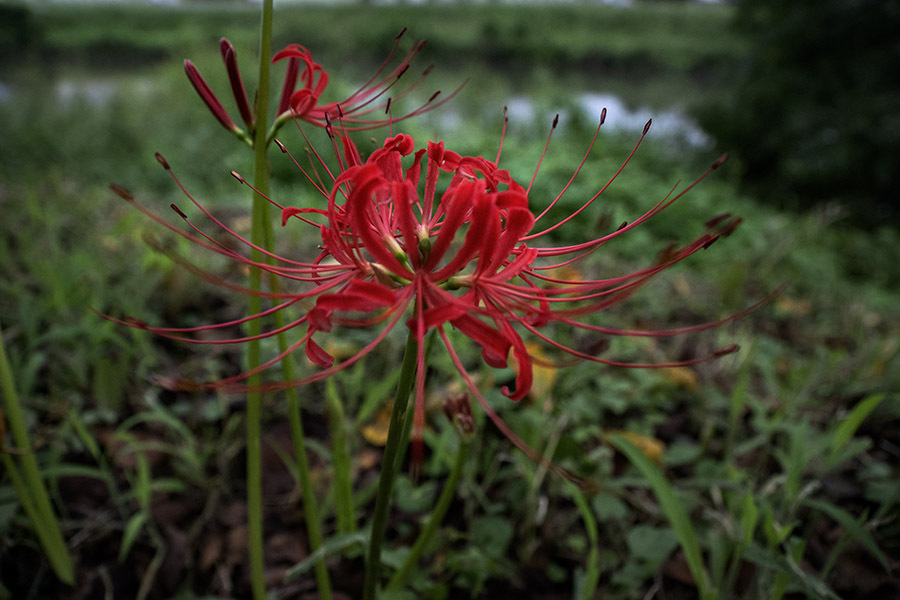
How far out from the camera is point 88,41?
1831 cm

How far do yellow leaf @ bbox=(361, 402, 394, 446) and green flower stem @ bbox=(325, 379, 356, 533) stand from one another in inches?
14.8

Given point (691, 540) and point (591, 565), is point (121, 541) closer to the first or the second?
point (591, 565)

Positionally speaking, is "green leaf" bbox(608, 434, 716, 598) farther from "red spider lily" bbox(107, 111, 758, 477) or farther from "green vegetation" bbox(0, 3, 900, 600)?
"red spider lily" bbox(107, 111, 758, 477)

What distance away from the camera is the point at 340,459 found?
3.22ft

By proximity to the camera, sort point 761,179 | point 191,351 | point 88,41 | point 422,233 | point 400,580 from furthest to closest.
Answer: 1. point 88,41
2. point 761,179
3. point 191,351
4. point 400,580
5. point 422,233

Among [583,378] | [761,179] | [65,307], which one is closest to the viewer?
[583,378]

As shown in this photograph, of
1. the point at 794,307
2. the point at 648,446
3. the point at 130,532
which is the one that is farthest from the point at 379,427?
the point at 794,307

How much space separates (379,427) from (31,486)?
0.74 metres

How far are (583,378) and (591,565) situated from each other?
58cm

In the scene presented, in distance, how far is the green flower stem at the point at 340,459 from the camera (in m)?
0.96

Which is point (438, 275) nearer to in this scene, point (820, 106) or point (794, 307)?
point (794, 307)

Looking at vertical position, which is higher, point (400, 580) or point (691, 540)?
point (691, 540)

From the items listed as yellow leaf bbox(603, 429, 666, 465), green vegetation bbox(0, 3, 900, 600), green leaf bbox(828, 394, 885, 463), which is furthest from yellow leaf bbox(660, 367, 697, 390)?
green leaf bbox(828, 394, 885, 463)

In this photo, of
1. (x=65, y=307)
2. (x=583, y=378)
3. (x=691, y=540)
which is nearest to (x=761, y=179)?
(x=583, y=378)
